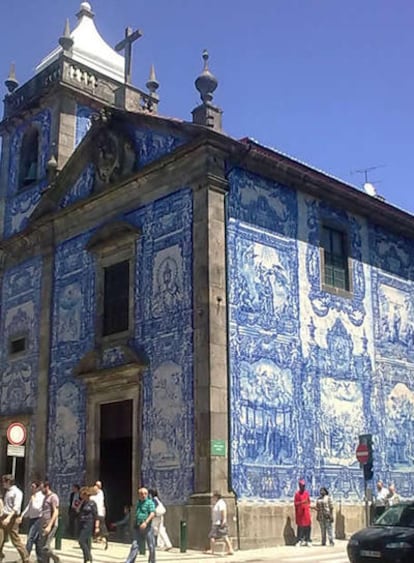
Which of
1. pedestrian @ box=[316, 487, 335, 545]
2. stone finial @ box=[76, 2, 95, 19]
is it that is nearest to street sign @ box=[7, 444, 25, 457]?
pedestrian @ box=[316, 487, 335, 545]

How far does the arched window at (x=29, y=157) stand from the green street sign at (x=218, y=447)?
12235mm

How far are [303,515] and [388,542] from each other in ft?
18.1

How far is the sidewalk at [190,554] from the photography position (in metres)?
14.9

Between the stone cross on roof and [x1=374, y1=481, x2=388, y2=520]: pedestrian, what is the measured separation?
13.4 metres

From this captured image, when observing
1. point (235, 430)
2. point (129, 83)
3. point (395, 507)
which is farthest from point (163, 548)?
point (129, 83)

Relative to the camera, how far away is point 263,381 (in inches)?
723

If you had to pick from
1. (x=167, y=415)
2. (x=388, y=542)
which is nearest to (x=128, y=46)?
(x=167, y=415)

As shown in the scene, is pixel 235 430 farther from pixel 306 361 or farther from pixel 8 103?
pixel 8 103

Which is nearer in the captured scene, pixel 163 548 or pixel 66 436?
pixel 163 548

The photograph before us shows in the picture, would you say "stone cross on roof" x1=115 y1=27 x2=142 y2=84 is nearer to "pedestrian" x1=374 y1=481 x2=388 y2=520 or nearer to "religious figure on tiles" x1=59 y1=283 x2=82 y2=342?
"religious figure on tiles" x1=59 y1=283 x2=82 y2=342

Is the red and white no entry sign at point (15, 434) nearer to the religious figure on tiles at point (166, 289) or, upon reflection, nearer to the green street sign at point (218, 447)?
the green street sign at point (218, 447)

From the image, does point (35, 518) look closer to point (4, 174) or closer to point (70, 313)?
point (70, 313)

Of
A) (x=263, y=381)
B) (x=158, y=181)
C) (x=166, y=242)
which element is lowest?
(x=263, y=381)

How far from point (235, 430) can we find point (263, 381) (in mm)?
1470
